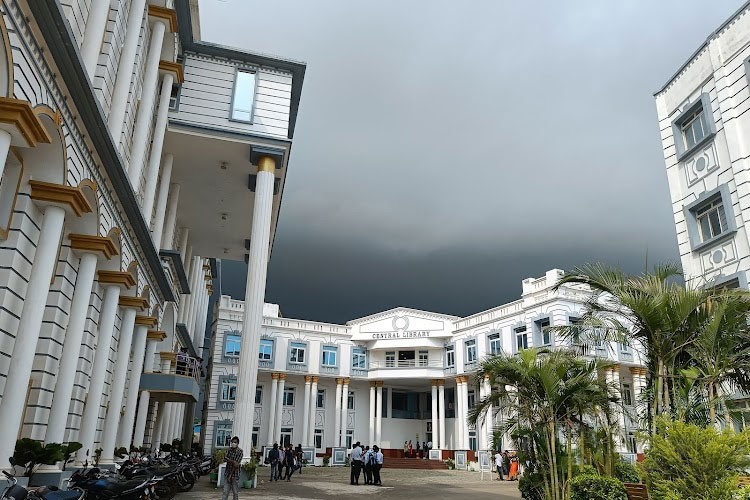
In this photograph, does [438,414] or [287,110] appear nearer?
[287,110]

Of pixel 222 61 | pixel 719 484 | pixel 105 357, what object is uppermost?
pixel 222 61

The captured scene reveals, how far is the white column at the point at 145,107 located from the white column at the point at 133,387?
448 cm

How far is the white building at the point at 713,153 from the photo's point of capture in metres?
13.1

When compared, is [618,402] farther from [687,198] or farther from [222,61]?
[222,61]

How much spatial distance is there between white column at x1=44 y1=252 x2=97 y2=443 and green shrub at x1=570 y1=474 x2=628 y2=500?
8.24 meters

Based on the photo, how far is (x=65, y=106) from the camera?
7789 millimetres

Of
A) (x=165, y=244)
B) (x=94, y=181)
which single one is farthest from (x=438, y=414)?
(x=94, y=181)

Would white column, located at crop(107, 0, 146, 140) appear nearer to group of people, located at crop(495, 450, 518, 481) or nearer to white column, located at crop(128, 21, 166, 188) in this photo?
white column, located at crop(128, 21, 166, 188)

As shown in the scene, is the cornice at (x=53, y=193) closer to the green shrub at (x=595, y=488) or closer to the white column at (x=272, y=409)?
the green shrub at (x=595, y=488)

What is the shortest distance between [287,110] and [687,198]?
1144cm

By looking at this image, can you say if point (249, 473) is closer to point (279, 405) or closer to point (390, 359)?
point (279, 405)

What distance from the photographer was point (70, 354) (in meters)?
9.30

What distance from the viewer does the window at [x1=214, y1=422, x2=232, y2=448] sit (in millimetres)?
32469

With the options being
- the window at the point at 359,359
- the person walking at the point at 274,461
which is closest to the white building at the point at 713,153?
the person walking at the point at 274,461
